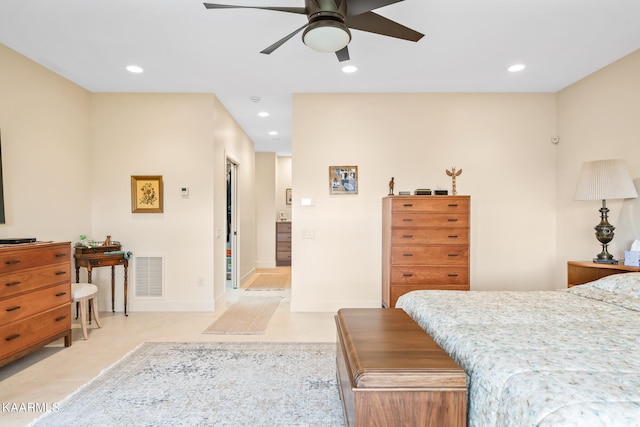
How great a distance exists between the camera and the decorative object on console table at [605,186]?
303 cm

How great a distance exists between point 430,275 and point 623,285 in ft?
5.68

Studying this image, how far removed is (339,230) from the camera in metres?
4.32

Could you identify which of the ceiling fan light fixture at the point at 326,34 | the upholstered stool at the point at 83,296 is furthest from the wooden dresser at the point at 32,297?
the ceiling fan light fixture at the point at 326,34

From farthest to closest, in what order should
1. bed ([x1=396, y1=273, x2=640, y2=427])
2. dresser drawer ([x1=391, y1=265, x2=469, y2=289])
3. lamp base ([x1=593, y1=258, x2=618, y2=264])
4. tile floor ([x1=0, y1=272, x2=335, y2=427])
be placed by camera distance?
1. dresser drawer ([x1=391, y1=265, x2=469, y2=289])
2. lamp base ([x1=593, y1=258, x2=618, y2=264])
3. tile floor ([x1=0, y1=272, x2=335, y2=427])
4. bed ([x1=396, y1=273, x2=640, y2=427])

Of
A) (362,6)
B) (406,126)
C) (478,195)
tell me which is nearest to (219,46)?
(362,6)

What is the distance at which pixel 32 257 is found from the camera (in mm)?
2713

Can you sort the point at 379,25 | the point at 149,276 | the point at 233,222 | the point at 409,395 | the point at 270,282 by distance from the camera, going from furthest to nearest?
1. the point at 270,282
2. the point at 233,222
3. the point at 149,276
4. the point at 379,25
5. the point at 409,395

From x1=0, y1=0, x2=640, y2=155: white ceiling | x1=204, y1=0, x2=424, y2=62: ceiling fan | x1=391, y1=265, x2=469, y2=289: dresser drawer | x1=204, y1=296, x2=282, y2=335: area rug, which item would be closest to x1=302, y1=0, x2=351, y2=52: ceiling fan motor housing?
x1=204, y1=0, x2=424, y2=62: ceiling fan

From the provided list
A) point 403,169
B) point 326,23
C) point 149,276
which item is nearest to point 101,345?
point 149,276

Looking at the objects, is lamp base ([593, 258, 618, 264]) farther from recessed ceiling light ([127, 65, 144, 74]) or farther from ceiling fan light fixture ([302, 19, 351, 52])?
recessed ceiling light ([127, 65, 144, 74])

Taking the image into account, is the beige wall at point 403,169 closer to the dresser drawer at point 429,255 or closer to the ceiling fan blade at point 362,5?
the dresser drawer at point 429,255

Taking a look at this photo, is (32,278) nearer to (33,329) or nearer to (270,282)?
(33,329)

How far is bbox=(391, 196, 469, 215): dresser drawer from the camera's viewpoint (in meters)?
3.79

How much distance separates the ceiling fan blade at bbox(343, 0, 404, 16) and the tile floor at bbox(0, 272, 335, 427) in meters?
2.73
